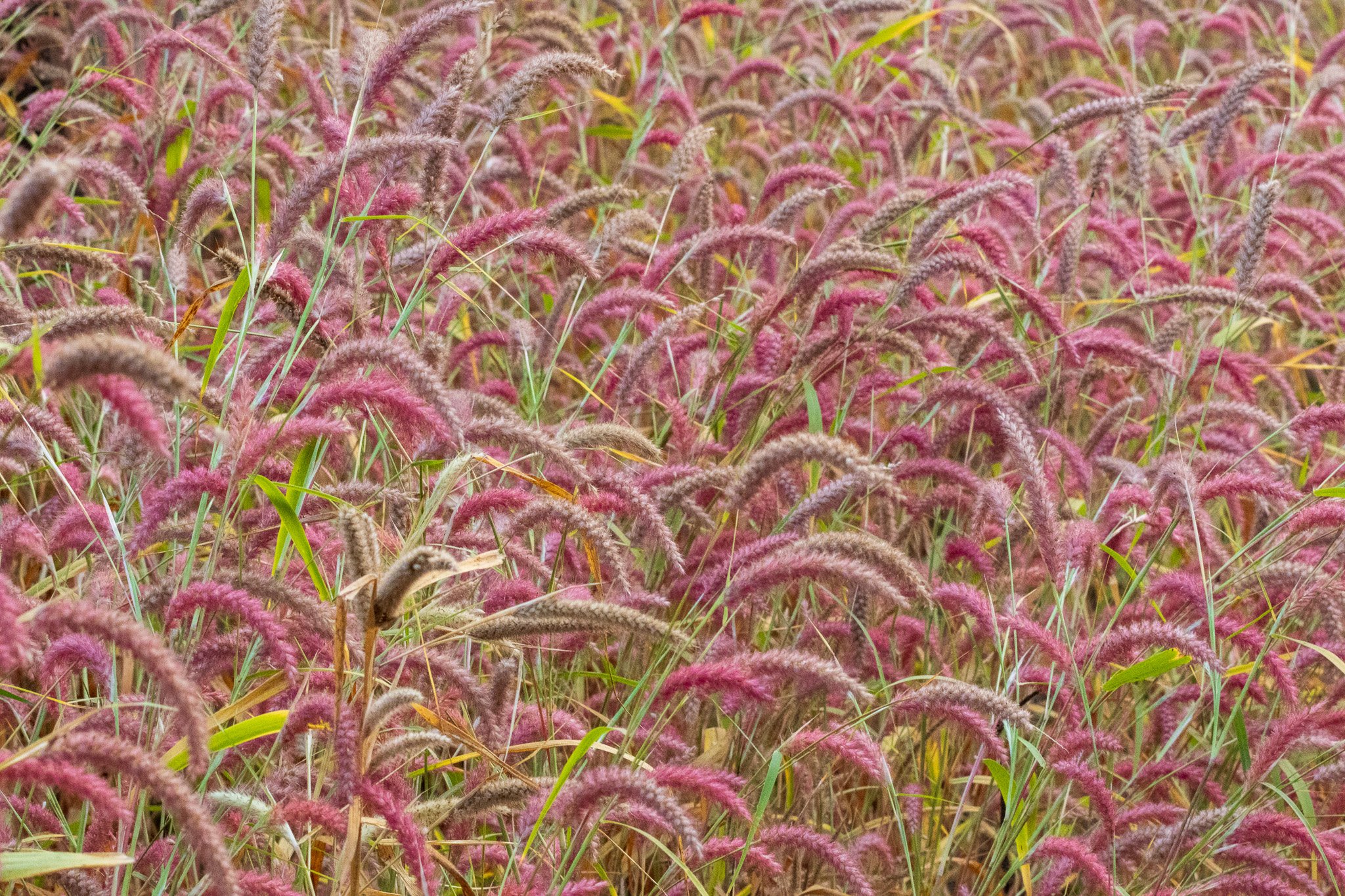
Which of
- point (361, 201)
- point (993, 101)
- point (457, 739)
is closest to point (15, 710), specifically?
point (457, 739)

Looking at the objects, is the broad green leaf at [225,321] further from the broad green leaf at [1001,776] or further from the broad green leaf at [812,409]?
the broad green leaf at [1001,776]

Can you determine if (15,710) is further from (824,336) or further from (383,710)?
(824,336)

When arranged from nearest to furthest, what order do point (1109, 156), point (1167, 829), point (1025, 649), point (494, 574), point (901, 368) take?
A: point (1167, 829) < point (494, 574) < point (1025, 649) < point (1109, 156) < point (901, 368)

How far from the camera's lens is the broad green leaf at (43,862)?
1.23m

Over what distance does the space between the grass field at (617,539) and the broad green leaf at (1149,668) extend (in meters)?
0.01

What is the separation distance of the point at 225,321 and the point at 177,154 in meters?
1.77

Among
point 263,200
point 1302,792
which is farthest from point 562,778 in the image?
point 263,200

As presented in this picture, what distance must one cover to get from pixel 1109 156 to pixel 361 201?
1.79 meters

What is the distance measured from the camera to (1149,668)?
180 cm

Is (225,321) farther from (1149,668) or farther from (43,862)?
(1149,668)

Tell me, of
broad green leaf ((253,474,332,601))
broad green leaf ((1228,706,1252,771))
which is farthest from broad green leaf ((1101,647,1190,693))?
broad green leaf ((253,474,332,601))

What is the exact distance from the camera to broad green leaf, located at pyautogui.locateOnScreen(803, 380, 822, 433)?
2.31m

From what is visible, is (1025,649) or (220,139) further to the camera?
(220,139)

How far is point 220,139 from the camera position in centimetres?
305
